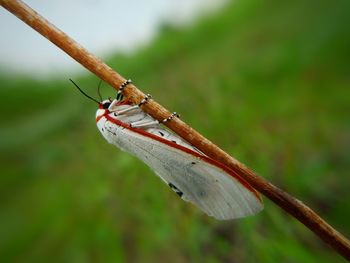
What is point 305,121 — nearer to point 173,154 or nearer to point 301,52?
point 301,52

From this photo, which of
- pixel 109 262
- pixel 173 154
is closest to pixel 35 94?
pixel 109 262

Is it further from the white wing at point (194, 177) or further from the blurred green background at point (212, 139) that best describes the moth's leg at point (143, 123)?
the blurred green background at point (212, 139)

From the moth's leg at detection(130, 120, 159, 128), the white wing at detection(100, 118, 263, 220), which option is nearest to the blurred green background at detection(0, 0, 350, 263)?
the white wing at detection(100, 118, 263, 220)

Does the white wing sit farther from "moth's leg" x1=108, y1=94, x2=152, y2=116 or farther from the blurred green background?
the blurred green background

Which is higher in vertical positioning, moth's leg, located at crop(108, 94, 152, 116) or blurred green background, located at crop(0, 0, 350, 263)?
moth's leg, located at crop(108, 94, 152, 116)

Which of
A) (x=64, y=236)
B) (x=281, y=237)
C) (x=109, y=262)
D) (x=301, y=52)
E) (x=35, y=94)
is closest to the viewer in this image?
(x=281, y=237)

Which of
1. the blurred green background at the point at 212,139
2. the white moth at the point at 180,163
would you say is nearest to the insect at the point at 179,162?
the white moth at the point at 180,163
